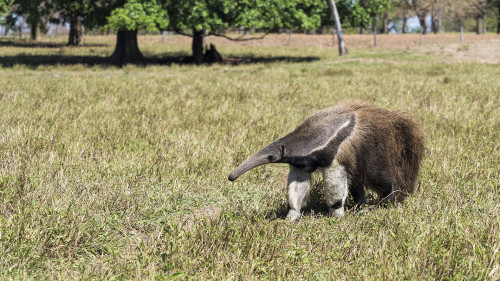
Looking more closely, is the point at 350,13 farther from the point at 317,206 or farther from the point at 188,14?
the point at 317,206

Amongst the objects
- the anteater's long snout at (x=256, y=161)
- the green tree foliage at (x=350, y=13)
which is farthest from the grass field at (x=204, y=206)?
the green tree foliage at (x=350, y=13)

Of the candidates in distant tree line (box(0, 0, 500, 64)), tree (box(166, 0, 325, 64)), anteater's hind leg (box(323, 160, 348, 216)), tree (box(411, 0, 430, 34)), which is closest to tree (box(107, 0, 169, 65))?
distant tree line (box(0, 0, 500, 64))

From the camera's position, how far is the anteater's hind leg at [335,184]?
11.4 feet

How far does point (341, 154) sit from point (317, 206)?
945 millimetres

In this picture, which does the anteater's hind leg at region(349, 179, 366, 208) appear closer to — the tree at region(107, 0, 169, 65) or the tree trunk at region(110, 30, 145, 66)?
the tree at region(107, 0, 169, 65)

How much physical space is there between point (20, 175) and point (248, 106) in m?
5.23

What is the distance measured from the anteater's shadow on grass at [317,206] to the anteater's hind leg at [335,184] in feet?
0.83

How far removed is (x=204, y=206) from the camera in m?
4.06

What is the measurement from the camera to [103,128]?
6.54 metres

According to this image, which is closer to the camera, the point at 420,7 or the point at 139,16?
the point at 139,16

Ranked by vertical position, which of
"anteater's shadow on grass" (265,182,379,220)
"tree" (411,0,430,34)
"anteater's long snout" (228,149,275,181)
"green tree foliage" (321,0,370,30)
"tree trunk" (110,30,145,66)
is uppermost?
"tree" (411,0,430,34)

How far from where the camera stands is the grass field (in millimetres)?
2828

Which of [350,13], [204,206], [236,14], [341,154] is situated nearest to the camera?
[341,154]

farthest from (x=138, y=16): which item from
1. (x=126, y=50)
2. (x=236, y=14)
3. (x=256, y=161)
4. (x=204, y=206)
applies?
(x=256, y=161)
